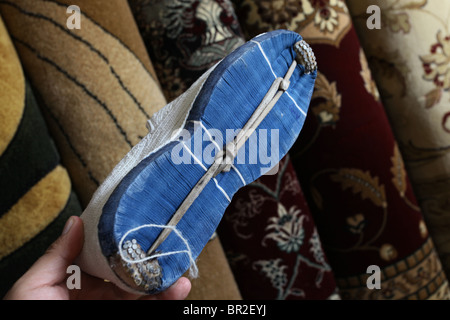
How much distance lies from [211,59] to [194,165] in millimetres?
271

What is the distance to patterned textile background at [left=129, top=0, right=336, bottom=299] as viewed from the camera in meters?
0.54

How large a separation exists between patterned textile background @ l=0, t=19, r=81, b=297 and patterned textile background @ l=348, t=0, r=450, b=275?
0.50m

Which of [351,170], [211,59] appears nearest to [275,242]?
[351,170]

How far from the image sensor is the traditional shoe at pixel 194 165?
0.28 meters

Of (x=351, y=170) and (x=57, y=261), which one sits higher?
(x=57, y=261)

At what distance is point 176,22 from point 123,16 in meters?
0.07

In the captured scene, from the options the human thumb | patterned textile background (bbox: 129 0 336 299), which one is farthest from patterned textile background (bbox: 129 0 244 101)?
the human thumb

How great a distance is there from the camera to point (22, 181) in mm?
447

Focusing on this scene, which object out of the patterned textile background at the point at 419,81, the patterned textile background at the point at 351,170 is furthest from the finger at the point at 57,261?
the patterned textile background at the point at 419,81

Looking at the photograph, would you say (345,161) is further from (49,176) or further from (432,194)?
→ (49,176)

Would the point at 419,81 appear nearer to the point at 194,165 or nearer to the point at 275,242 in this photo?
the point at 275,242

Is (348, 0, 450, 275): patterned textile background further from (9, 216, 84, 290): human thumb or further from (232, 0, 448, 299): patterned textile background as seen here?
(9, 216, 84, 290): human thumb

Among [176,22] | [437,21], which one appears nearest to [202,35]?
[176,22]

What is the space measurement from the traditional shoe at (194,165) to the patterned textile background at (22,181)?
146mm
